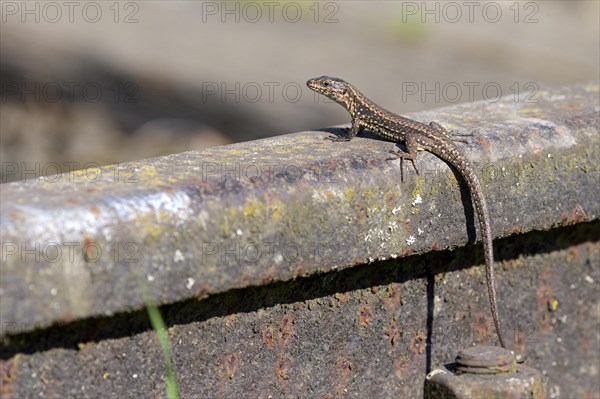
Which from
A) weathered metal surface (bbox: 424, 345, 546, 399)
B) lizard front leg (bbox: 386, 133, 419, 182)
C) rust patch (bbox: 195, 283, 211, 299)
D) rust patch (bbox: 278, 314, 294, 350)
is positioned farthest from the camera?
lizard front leg (bbox: 386, 133, 419, 182)

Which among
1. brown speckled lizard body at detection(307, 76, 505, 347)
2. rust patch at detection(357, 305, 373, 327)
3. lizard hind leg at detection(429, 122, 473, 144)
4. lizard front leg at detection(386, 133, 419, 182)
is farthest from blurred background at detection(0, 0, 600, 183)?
rust patch at detection(357, 305, 373, 327)

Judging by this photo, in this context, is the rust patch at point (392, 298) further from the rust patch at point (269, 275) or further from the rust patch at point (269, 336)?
the rust patch at point (269, 275)

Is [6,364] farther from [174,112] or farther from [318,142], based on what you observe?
[174,112]

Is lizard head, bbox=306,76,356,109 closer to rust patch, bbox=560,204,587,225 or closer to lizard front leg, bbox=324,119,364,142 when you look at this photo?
lizard front leg, bbox=324,119,364,142

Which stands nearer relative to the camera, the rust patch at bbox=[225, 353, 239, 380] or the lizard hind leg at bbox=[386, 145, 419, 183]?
the rust patch at bbox=[225, 353, 239, 380]

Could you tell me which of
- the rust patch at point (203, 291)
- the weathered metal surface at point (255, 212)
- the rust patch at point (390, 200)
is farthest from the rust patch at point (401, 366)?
the rust patch at point (203, 291)

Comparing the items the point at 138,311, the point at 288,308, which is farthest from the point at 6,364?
the point at 288,308

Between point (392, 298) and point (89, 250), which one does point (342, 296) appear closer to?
point (392, 298)

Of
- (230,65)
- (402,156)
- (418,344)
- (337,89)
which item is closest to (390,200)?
(402,156)
